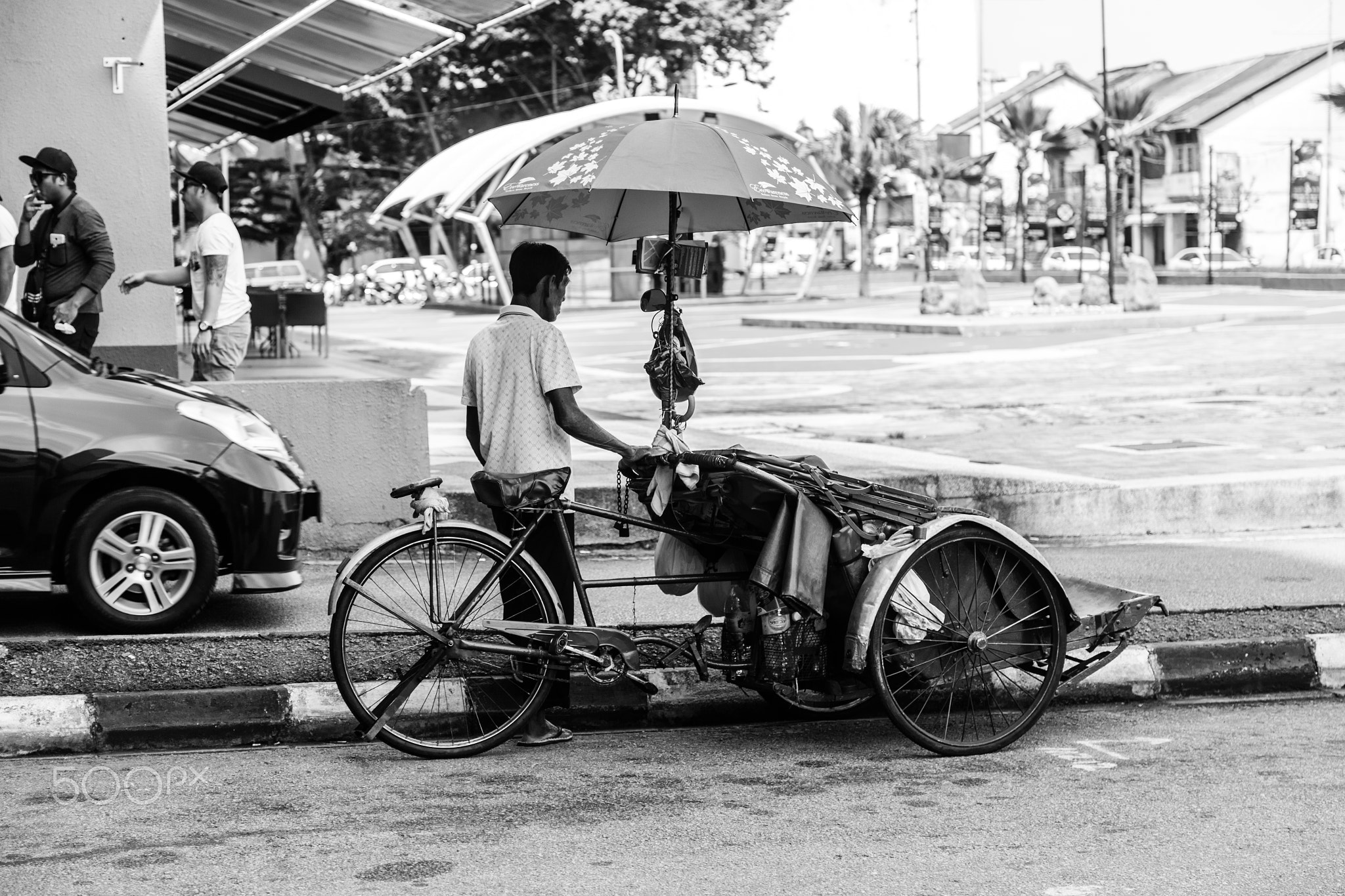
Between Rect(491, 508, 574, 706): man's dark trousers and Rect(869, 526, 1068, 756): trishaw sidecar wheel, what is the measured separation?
1053 millimetres

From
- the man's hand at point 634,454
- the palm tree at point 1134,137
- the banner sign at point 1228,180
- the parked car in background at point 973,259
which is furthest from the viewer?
the parked car in background at point 973,259

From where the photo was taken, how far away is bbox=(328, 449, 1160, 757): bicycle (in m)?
5.19

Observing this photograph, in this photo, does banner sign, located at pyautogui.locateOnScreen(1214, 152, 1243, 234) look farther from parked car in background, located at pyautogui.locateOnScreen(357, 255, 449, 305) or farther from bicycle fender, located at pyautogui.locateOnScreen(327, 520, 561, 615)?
bicycle fender, located at pyautogui.locateOnScreen(327, 520, 561, 615)

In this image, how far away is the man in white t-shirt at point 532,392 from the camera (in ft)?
17.6

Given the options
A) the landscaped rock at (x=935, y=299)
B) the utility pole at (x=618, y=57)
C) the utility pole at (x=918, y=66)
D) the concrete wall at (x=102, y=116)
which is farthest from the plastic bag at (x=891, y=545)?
the utility pole at (x=918, y=66)

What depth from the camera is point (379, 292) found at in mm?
54625

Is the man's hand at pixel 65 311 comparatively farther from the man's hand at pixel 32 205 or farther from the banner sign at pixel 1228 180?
the banner sign at pixel 1228 180

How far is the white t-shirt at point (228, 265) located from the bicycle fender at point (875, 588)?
4.71m

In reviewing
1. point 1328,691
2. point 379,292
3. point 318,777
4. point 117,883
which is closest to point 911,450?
point 1328,691

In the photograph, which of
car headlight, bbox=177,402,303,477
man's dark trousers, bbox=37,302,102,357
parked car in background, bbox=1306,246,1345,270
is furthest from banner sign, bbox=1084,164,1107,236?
car headlight, bbox=177,402,303,477

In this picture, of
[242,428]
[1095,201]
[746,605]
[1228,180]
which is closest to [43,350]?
[242,428]

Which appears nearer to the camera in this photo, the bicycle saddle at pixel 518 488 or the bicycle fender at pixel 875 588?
the bicycle fender at pixel 875 588

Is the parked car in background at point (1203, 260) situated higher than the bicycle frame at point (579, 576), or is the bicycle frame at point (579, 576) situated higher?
the parked car in background at point (1203, 260)

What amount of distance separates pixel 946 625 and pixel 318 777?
2.06m
